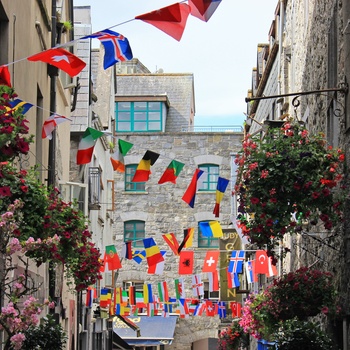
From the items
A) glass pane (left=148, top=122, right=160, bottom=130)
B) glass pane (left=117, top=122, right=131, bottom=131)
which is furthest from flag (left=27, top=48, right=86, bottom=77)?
glass pane (left=148, top=122, right=160, bottom=130)

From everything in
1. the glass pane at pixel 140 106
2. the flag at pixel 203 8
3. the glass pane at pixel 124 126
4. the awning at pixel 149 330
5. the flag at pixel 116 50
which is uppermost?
the glass pane at pixel 140 106

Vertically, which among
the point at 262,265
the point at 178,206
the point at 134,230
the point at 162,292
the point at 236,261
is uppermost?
the point at 178,206

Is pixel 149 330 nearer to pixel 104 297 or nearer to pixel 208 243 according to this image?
pixel 208 243

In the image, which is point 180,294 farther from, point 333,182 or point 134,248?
point 333,182

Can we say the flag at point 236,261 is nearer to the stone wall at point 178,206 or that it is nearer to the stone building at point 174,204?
the stone building at point 174,204

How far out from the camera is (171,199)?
39688mm

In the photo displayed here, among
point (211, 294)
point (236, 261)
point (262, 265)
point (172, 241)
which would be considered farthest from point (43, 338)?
point (211, 294)

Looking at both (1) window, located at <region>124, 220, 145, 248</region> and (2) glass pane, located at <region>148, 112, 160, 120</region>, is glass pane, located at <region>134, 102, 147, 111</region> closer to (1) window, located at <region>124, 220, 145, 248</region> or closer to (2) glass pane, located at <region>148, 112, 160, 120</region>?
(2) glass pane, located at <region>148, 112, 160, 120</region>

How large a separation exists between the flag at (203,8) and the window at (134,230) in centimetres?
2916

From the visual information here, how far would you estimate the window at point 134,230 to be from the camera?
129 feet

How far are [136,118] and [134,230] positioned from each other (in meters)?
5.23

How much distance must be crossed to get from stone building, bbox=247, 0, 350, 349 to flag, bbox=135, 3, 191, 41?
68.7 inches

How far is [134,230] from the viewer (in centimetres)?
3947

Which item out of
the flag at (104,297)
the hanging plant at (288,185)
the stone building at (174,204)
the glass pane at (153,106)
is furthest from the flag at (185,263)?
the glass pane at (153,106)
